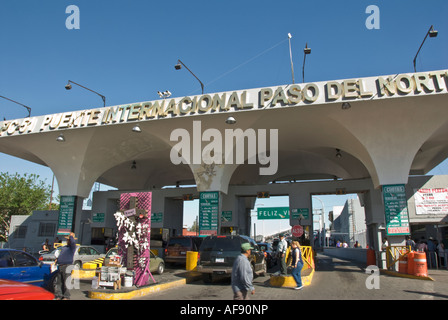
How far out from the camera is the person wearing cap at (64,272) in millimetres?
7895

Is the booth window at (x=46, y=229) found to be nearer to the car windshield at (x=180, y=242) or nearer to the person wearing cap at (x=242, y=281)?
the car windshield at (x=180, y=242)

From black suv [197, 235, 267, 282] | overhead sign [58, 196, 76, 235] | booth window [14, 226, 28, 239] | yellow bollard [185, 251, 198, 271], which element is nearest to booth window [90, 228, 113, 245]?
overhead sign [58, 196, 76, 235]

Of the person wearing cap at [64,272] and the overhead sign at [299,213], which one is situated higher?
the overhead sign at [299,213]

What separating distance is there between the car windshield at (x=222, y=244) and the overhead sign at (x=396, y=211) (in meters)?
8.25

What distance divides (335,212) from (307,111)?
192 feet

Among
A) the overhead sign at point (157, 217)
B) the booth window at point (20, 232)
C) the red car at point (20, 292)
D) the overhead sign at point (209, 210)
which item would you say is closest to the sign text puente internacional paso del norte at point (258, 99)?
the overhead sign at point (209, 210)

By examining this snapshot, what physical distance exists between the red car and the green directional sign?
87.6ft

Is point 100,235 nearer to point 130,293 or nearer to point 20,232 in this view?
point 20,232

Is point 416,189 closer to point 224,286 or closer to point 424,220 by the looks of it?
point 424,220

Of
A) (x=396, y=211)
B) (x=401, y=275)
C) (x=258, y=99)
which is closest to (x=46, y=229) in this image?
(x=258, y=99)

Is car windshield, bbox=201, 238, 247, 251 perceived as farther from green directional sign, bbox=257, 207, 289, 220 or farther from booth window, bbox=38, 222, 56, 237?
booth window, bbox=38, 222, 56, 237

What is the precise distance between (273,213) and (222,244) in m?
19.9

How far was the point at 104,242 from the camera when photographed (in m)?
26.2

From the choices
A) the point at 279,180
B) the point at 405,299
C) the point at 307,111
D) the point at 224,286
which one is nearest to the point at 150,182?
the point at 279,180
